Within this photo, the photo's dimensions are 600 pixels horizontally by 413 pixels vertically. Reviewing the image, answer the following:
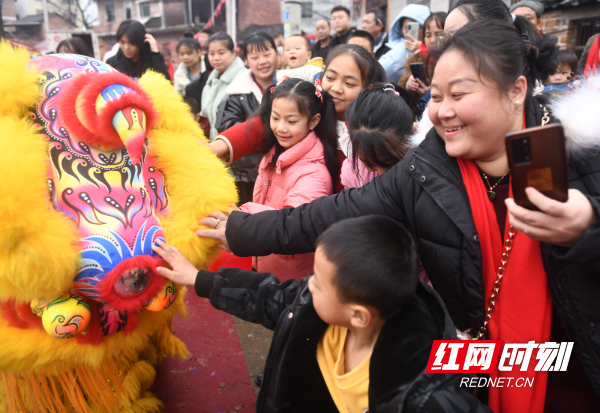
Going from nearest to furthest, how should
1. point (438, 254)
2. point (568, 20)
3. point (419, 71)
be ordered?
point (438, 254) < point (419, 71) < point (568, 20)

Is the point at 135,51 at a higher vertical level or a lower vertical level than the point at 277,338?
higher

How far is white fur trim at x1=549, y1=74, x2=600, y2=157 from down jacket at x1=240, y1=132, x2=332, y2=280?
3.23ft

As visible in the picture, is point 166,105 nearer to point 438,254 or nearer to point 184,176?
point 184,176

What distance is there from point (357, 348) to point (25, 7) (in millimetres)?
36816

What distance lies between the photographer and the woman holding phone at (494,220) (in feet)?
3.84

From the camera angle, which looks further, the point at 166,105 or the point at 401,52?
the point at 401,52

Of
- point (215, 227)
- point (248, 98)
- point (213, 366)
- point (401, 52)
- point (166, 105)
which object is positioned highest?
point (401, 52)

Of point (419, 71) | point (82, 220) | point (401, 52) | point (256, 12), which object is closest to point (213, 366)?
point (82, 220)

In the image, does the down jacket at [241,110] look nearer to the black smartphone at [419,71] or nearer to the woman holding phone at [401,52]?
the black smartphone at [419,71]

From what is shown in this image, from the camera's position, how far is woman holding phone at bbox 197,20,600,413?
1171mm

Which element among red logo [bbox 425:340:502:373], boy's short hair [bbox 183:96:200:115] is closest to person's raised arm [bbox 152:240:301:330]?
red logo [bbox 425:340:502:373]

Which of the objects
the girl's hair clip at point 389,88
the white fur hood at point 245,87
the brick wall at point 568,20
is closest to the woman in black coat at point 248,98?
the white fur hood at point 245,87

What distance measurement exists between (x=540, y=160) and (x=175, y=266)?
1221 mm

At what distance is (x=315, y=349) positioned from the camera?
4.44 feet
